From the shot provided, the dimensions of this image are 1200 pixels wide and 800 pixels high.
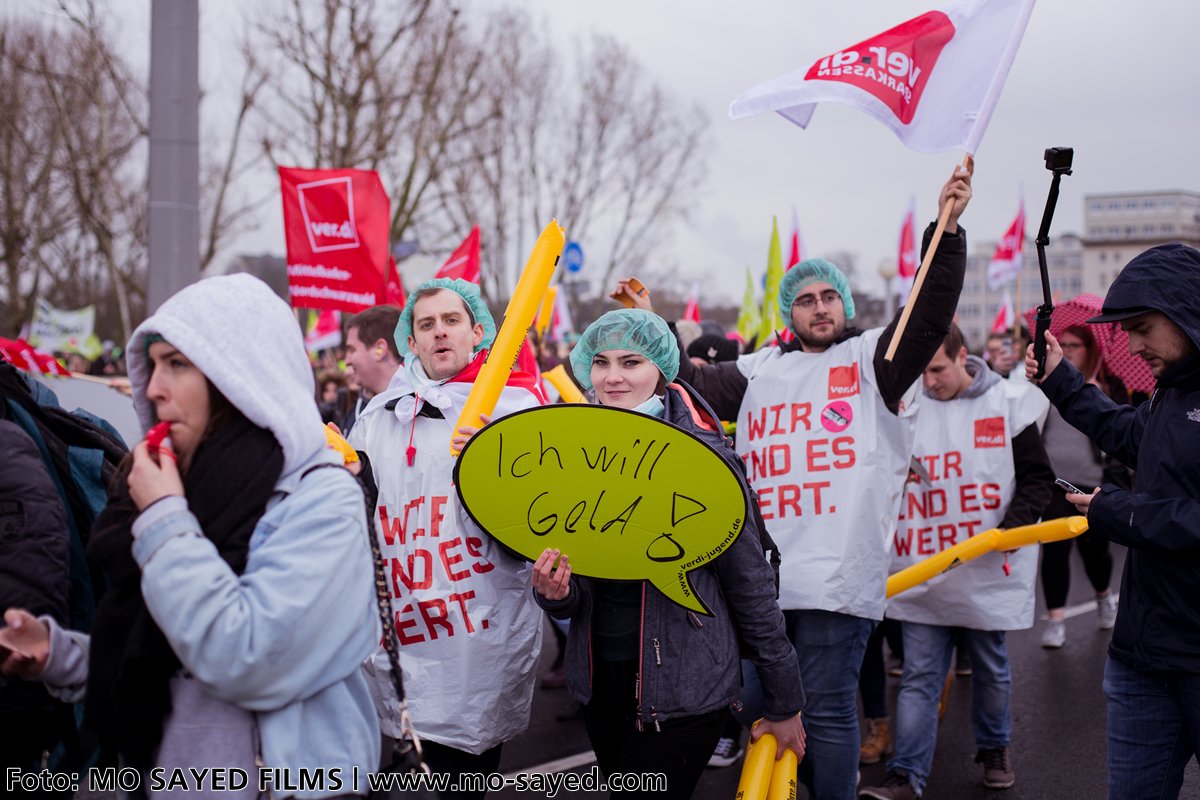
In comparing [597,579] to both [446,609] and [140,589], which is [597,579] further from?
[140,589]

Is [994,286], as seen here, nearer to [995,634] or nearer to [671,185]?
[995,634]

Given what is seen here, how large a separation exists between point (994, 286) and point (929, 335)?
40.5 ft

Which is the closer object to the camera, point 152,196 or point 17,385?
point 17,385

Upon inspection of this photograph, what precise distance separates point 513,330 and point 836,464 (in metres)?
1.51

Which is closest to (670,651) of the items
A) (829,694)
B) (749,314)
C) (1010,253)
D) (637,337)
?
Answer: (637,337)

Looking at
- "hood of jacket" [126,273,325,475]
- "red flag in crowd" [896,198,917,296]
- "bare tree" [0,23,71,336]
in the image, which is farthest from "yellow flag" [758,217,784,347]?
"bare tree" [0,23,71,336]

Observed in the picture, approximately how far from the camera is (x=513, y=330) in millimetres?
3059

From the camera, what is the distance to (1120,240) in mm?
106500

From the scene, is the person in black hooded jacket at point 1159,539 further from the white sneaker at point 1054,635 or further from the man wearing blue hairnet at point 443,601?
the white sneaker at point 1054,635

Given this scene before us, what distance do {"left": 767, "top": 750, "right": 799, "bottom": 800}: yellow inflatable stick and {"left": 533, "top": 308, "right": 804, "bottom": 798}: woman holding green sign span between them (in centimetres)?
3

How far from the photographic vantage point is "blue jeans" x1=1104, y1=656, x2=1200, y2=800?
3090mm

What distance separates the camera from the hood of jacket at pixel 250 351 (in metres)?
2.04

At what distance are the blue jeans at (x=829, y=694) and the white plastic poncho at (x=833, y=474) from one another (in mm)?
101

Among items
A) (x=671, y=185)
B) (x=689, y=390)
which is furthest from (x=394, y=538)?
(x=671, y=185)
